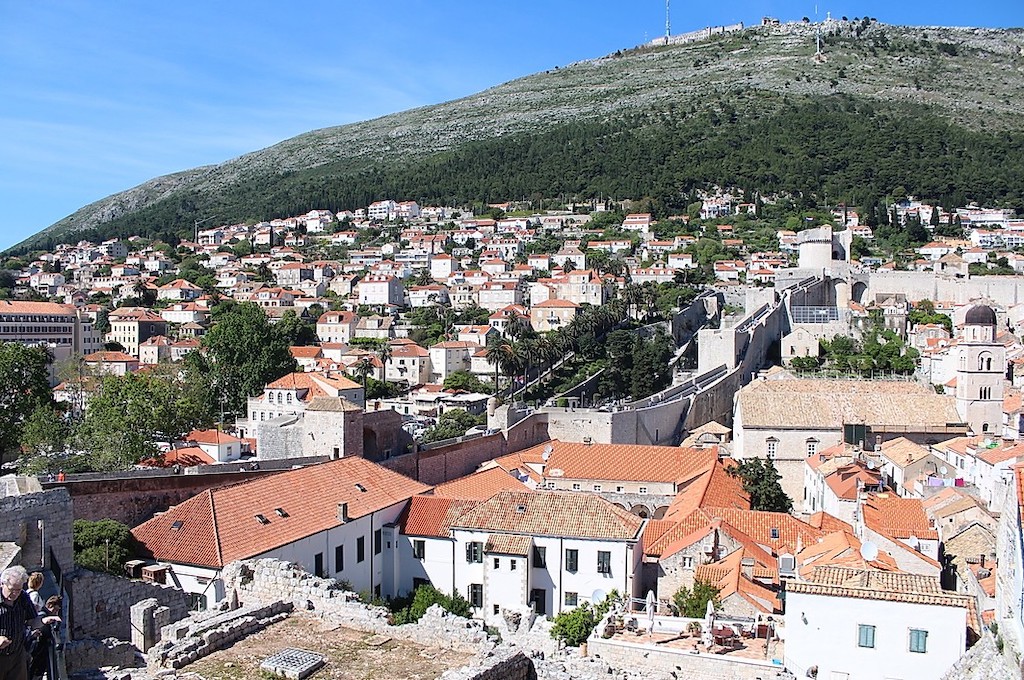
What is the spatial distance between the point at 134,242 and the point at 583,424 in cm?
9608

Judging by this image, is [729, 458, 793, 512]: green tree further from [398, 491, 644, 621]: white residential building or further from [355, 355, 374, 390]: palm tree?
[355, 355, 374, 390]: palm tree

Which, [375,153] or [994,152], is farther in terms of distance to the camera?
[375,153]

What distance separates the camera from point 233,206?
134m

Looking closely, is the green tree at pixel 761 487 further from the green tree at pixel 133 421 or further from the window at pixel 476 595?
the green tree at pixel 133 421

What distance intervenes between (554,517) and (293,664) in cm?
1215

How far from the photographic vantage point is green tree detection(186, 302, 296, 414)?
42.7m

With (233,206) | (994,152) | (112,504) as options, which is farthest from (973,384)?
(233,206)

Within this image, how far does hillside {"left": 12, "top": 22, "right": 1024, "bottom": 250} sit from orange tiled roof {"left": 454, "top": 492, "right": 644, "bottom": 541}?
78668 mm

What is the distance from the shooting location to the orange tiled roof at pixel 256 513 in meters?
14.8

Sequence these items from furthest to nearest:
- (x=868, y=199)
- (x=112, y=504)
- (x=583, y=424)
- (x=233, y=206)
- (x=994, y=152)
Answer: (x=233, y=206) < (x=994, y=152) < (x=868, y=199) < (x=583, y=424) < (x=112, y=504)

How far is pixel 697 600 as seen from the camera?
15211mm

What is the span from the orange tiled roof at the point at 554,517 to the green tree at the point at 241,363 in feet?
82.8

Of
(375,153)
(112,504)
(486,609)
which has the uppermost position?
(375,153)

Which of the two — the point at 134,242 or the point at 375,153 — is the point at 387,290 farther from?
the point at 375,153
